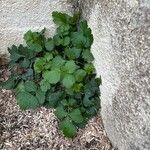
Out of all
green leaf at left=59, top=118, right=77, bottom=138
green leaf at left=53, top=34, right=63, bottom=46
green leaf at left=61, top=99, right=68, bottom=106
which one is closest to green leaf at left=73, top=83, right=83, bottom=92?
green leaf at left=61, top=99, right=68, bottom=106

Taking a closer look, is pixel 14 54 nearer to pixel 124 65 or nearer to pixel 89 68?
pixel 89 68

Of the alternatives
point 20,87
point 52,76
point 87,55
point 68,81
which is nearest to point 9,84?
point 20,87

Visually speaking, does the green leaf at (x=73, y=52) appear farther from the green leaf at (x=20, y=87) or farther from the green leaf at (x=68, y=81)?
the green leaf at (x=20, y=87)

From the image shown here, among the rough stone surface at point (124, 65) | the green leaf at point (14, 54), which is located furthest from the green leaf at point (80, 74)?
the green leaf at point (14, 54)

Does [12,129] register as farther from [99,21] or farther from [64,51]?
[99,21]

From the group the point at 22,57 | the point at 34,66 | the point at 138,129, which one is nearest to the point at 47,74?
the point at 34,66
